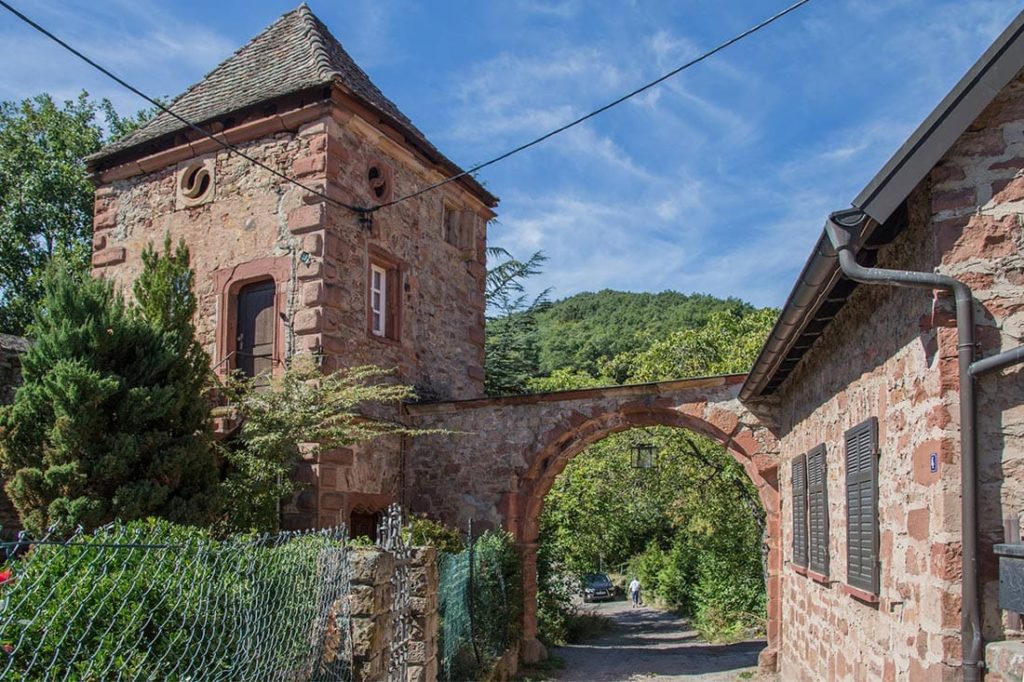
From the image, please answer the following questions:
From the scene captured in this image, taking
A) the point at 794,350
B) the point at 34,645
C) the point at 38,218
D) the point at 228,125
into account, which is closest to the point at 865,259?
the point at 794,350

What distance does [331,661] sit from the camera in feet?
17.3

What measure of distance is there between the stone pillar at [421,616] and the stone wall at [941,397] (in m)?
2.94

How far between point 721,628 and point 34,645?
1632 centimetres

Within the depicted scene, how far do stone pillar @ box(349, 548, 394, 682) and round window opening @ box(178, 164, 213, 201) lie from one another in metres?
8.58

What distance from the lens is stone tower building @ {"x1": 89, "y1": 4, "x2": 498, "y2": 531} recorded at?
11.8 m

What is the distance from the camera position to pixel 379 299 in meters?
13.1

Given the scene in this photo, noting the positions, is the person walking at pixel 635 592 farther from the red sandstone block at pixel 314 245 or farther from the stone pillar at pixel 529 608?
the red sandstone block at pixel 314 245

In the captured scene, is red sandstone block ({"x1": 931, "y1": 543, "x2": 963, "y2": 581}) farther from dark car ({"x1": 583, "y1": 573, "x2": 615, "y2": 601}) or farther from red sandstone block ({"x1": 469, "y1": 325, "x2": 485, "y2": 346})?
dark car ({"x1": 583, "y1": 573, "x2": 615, "y2": 601})

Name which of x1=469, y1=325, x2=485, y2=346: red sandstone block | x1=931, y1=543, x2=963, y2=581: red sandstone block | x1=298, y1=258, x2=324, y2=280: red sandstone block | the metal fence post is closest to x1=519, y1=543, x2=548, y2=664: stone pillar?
the metal fence post

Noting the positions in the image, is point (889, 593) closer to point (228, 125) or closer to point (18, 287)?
point (228, 125)

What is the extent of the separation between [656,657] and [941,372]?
37.8ft

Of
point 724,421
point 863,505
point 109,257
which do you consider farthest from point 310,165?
point 863,505

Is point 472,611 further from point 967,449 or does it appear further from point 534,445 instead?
point 967,449

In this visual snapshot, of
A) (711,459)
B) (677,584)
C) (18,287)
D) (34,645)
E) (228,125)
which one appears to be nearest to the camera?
(34,645)
